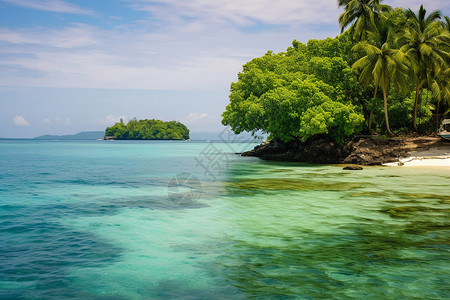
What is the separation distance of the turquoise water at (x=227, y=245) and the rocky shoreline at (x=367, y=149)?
16.3 metres

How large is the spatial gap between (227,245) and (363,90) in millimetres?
30512

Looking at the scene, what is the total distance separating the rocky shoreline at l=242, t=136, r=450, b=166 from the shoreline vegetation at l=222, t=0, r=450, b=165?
0.28 ft

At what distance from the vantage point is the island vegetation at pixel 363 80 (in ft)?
106

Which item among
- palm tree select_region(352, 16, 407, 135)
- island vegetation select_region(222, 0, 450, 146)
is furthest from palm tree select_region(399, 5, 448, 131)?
palm tree select_region(352, 16, 407, 135)

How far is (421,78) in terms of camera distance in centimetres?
3419

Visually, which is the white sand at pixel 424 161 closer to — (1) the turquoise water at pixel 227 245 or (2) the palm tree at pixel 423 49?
(2) the palm tree at pixel 423 49

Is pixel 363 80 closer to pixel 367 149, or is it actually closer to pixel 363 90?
pixel 363 90

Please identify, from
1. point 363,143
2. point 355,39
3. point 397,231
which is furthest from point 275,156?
point 397,231

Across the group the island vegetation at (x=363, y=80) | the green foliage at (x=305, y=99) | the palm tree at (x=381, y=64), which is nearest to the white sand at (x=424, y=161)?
the island vegetation at (x=363, y=80)

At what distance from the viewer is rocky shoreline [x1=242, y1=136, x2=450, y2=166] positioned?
32.5 metres

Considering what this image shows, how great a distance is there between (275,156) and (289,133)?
5986 millimetres

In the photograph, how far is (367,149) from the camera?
33.6 m

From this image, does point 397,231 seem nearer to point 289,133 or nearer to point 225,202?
point 225,202

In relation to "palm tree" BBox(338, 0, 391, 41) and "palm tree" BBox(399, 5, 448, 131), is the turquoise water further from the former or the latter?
"palm tree" BBox(338, 0, 391, 41)
